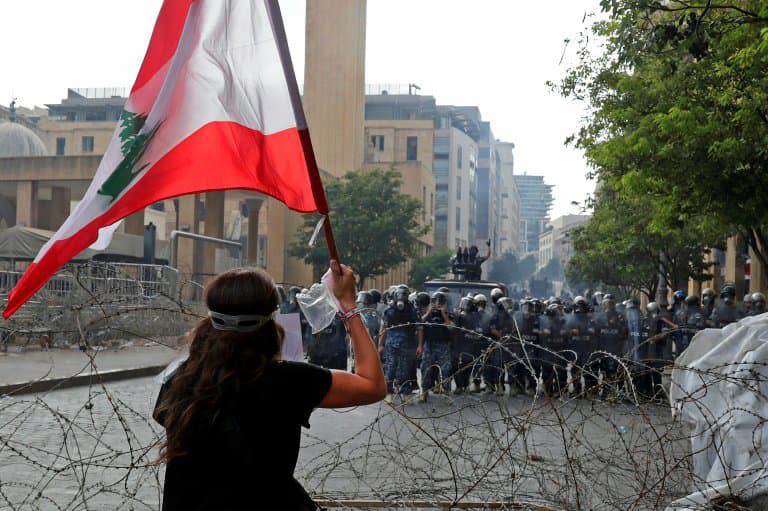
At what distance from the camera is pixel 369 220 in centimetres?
4844

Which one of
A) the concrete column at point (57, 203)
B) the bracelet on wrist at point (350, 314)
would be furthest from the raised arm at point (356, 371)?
the concrete column at point (57, 203)

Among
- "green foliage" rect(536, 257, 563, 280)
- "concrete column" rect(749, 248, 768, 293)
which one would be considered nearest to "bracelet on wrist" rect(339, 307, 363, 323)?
"concrete column" rect(749, 248, 768, 293)

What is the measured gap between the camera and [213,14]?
3.89 meters

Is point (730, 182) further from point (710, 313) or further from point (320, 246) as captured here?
point (320, 246)

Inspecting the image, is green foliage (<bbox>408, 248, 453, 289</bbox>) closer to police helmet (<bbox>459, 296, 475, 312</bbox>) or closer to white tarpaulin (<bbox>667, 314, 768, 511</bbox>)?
police helmet (<bbox>459, 296, 475, 312</bbox>)

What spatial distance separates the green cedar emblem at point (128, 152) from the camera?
364cm

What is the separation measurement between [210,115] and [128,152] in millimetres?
396

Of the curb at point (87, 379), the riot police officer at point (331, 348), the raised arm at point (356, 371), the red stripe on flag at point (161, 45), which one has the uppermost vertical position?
the red stripe on flag at point (161, 45)

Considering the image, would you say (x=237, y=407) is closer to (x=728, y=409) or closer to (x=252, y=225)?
(x=728, y=409)

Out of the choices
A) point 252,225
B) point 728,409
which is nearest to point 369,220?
point 252,225

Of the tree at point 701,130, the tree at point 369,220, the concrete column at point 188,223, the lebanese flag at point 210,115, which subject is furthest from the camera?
the tree at point 369,220

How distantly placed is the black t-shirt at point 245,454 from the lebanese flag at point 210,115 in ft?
4.17

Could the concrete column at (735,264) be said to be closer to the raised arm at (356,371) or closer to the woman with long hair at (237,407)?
the raised arm at (356,371)

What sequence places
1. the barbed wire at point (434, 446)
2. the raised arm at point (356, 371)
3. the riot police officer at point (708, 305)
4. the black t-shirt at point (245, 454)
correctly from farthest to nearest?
the riot police officer at point (708, 305) < the barbed wire at point (434, 446) < the raised arm at point (356, 371) < the black t-shirt at point (245, 454)
